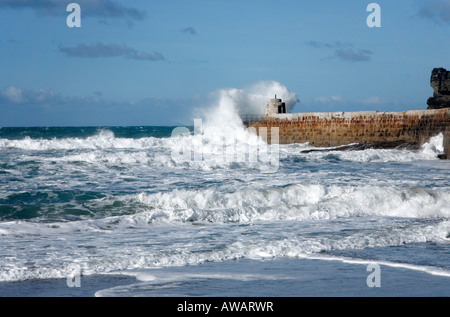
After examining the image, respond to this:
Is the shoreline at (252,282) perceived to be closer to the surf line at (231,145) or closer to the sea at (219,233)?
the sea at (219,233)

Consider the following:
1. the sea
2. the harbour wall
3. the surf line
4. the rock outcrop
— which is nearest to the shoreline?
the sea

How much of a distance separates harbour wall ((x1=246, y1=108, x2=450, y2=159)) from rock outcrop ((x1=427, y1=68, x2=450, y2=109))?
45.0 feet

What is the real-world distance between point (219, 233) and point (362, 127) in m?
18.5

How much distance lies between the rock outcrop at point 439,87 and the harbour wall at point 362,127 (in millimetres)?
13720

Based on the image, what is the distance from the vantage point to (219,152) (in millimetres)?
24562

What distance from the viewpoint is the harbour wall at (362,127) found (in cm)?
2223

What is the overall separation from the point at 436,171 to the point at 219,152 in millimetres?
11108

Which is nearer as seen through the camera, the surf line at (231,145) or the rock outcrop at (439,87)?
the surf line at (231,145)

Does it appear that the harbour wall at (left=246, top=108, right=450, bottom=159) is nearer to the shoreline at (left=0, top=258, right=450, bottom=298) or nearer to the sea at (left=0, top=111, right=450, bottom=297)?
the sea at (left=0, top=111, right=450, bottom=297)

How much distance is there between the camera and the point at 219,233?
23.7 ft

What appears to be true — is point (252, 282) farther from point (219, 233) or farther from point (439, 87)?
point (439, 87)

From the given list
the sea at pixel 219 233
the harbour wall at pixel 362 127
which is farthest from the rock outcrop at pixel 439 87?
the sea at pixel 219 233
